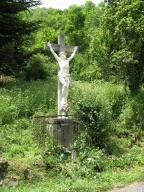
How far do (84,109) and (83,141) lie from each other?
94 cm

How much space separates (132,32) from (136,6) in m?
1.06

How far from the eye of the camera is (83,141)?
15094 mm

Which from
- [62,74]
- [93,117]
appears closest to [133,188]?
[93,117]

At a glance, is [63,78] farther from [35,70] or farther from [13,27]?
[35,70]

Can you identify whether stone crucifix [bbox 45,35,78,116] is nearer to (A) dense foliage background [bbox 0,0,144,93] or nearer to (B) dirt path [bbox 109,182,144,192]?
(B) dirt path [bbox 109,182,144,192]

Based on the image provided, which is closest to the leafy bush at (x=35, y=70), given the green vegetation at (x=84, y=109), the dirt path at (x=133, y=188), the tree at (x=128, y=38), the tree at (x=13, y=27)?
the green vegetation at (x=84, y=109)

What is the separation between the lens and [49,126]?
1495 centimetres

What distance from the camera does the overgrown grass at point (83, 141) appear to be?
1305 centimetres

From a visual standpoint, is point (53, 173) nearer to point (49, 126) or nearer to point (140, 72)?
point (49, 126)

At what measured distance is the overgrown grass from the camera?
514 inches

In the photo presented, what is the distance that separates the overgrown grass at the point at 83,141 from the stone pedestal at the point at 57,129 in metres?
0.31

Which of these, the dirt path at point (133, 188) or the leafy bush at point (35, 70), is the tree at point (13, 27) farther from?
the dirt path at point (133, 188)

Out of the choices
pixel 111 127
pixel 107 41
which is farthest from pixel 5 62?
pixel 111 127

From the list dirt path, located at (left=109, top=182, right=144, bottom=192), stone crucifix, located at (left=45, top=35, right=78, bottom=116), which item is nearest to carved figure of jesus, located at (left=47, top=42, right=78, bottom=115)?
stone crucifix, located at (left=45, top=35, right=78, bottom=116)
